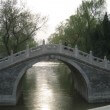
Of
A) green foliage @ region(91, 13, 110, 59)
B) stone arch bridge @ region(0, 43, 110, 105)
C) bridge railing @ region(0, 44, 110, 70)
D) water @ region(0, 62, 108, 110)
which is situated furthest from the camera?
green foliage @ region(91, 13, 110, 59)

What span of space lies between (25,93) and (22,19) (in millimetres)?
8861

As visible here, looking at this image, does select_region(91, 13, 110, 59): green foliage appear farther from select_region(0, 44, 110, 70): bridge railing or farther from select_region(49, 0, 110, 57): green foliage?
select_region(0, 44, 110, 70): bridge railing

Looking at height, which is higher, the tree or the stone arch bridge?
the tree

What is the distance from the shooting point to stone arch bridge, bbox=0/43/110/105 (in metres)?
23.5

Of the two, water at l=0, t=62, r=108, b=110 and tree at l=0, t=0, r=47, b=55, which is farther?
tree at l=0, t=0, r=47, b=55

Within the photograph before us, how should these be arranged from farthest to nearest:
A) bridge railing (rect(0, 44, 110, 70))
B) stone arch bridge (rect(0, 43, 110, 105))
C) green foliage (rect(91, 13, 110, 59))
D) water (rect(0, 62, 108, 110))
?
green foliage (rect(91, 13, 110, 59)) < bridge railing (rect(0, 44, 110, 70)) < stone arch bridge (rect(0, 43, 110, 105)) < water (rect(0, 62, 108, 110))

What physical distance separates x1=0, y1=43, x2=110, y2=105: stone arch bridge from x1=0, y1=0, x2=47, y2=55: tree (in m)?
9.18

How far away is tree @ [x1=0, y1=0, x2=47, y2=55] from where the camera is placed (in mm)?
32438

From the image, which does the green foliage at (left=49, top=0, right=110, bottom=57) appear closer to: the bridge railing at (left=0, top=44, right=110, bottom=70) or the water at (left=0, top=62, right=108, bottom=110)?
the water at (left=0, top=62, right=108, bottom=110)

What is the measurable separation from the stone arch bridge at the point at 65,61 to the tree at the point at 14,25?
361 inches

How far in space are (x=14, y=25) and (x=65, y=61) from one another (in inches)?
413

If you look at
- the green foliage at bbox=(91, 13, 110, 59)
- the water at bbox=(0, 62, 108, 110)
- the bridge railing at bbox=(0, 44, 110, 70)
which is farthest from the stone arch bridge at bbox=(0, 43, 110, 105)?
the green foliage at bbox=(91, 13, 110, 59)

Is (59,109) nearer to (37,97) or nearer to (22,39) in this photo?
(37,97)

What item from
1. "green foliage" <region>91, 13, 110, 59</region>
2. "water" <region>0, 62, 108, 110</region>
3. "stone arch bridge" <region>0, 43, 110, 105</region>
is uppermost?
"green foliage" <region>91, 13, 110, 59</region>
